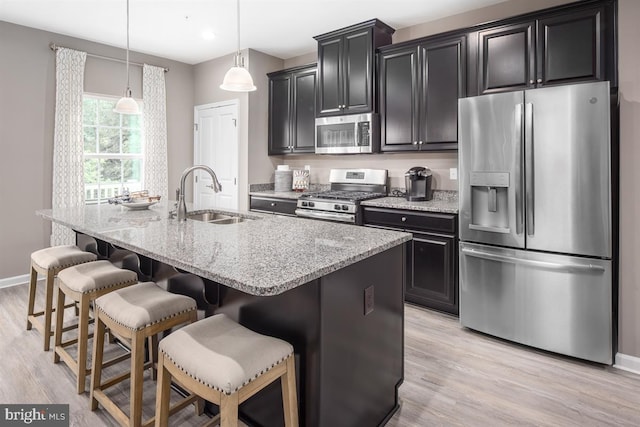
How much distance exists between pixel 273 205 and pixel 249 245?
287cm

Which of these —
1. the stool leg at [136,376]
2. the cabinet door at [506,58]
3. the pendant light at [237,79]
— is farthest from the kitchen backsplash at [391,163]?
the stool leg at [136,376]

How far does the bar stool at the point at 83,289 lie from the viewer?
2.02m

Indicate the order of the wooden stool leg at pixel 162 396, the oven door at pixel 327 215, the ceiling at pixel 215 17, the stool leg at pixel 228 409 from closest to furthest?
the stool leg at pixel 228 409
the wooden stool leg at pixel 162 396
the ceiling at pixel 215 17
the oven door at pixel 327 215

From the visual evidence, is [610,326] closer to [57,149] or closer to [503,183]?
[503,183]

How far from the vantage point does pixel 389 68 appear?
3.75 m

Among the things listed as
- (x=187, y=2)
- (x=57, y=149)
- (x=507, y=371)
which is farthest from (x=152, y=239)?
(x=57, y=149)

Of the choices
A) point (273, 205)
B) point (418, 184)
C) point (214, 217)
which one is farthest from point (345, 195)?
point (214, 217)

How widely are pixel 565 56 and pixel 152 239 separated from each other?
3.03m

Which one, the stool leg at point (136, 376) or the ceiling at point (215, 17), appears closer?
the stool leg at point (136, 376)

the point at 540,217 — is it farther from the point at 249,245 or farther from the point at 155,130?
the point at 155,130

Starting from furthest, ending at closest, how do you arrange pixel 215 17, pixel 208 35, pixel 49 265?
pixel 208 35 → pixel 215 17 → pixel 49 265

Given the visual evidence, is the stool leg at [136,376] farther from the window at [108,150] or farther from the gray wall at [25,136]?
the window at [108,150]

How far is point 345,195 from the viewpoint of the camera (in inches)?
160

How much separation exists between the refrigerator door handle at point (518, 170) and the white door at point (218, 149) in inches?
136
